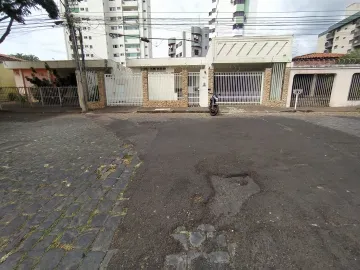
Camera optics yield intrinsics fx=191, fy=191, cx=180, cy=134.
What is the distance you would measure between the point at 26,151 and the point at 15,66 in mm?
17125

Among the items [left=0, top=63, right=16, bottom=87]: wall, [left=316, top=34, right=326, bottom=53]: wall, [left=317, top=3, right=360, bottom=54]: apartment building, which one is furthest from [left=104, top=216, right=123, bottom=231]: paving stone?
[left=316, top=34, right=326, bottom=53]: wall

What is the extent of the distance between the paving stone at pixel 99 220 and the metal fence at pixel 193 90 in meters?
10.8

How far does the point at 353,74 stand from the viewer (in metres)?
12.1

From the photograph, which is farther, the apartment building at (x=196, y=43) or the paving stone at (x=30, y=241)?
the apartment building at (x=196, y=43)

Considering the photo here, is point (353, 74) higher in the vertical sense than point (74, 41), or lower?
lower

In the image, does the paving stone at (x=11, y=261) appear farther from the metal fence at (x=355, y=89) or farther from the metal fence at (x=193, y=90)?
the metal fence at (x=355, y=89)

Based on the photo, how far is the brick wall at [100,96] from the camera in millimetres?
12234

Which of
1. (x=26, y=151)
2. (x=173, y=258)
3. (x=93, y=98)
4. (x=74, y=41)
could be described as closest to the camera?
(x=173, y=258)

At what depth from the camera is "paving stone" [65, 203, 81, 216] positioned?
257cm

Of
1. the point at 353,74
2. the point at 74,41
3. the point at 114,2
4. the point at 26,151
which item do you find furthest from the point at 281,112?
the point at 114,2

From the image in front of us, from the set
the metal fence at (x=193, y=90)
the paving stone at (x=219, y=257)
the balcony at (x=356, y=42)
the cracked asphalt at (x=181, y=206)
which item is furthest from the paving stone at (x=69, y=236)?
the balcony at (x=356, y=42)

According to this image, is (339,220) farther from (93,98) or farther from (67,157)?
(93,98)

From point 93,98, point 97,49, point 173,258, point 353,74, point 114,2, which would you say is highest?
point 114,2

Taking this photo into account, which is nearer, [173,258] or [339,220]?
[173,258]
